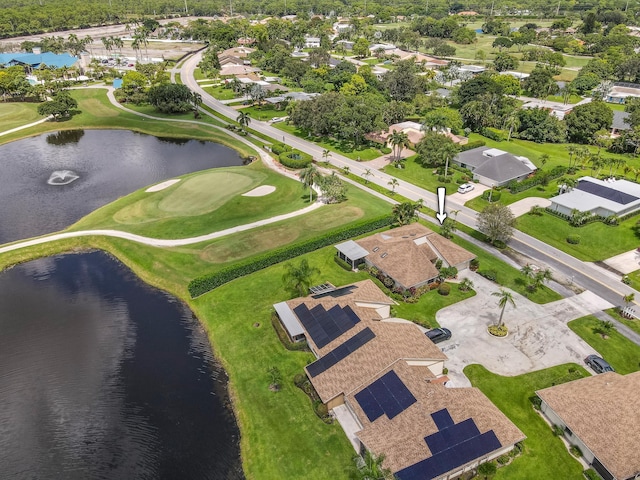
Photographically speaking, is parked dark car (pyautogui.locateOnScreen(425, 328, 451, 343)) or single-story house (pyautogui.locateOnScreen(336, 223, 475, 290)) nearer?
parked dark car (pyautogui.locateOnScreen(425, 328, 451, 343))

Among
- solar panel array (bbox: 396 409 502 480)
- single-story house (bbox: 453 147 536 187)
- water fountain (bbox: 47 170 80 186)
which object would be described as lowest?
solar panel array (bbox: 396 409 502 480)

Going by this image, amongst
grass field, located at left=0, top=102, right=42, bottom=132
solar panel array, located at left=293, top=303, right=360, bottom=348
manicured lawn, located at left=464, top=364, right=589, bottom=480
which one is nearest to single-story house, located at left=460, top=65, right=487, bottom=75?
manicured lawn, located at left=464, top=364, right=589, bottom=480

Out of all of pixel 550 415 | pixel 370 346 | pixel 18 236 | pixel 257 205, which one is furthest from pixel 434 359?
pixel 18 236

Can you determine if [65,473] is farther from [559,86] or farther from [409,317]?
[559,86]

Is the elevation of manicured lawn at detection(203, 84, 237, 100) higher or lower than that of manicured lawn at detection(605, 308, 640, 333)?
higher

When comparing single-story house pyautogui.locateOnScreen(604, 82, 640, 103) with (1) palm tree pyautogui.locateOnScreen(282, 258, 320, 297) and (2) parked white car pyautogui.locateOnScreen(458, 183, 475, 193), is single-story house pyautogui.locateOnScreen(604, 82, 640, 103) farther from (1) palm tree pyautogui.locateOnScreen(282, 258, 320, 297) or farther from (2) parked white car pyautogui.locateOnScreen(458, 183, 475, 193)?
(1) palm tree pyautogui.locateOnScreen(282, 258, 320, 297)

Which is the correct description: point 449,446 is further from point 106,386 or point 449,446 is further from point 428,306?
point 106,386

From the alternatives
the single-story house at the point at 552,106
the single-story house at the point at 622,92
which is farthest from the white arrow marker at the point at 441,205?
the single-story house at the point at 622,92
